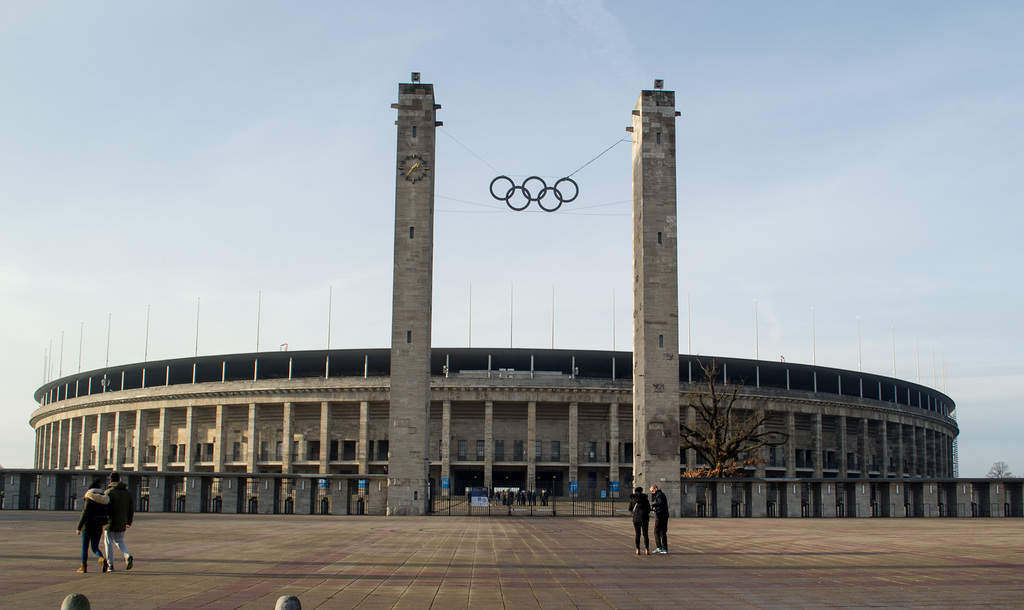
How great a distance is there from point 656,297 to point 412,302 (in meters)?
12.7

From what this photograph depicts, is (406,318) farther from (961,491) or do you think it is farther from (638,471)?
(961,491)

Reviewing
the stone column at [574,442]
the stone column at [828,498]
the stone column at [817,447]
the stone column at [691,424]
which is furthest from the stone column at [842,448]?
the stone column at [828,498]

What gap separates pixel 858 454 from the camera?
84500mm

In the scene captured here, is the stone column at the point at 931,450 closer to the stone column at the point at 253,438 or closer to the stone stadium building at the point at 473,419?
the stone stadium building at the point at 473,419

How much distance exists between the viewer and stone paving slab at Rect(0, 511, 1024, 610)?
12.4m

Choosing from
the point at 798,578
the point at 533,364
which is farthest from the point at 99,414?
the point at 798,578

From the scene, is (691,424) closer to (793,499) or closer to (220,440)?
(793,499)

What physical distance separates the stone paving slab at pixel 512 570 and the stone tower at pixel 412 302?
15.2 m

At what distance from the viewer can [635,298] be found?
46094 mm

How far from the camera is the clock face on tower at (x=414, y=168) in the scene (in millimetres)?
44750

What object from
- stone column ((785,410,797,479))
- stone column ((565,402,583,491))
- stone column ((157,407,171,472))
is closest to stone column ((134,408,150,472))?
stone column ((157,407,171,472))

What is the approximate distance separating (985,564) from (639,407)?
2679 centimetres

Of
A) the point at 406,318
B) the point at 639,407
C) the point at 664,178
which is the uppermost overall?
the point at 664,178

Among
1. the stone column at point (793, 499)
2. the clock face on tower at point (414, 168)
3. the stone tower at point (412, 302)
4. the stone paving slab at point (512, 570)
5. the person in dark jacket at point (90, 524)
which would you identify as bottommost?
the stone column at point (793, 499)
